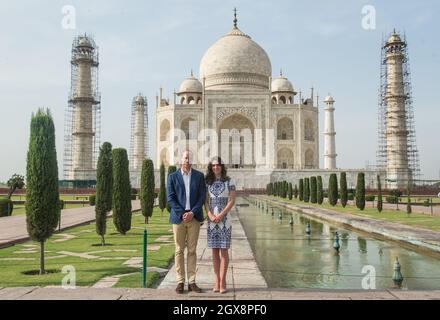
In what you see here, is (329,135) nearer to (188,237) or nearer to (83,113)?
(83,113)

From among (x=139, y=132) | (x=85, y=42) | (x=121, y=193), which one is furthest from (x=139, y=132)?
(x=121, y=193)

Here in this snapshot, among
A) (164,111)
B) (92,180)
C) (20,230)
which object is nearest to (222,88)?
(164,111)

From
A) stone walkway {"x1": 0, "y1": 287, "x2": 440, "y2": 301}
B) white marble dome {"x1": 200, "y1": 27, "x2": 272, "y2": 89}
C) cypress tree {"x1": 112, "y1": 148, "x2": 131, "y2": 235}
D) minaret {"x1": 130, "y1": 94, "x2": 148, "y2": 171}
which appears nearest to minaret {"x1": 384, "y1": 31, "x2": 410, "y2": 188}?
white marble dome {"x1": 200, "y1": 27, "x2": 272, "y2": 89}

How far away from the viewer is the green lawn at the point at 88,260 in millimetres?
4625

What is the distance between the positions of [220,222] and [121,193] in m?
5.49

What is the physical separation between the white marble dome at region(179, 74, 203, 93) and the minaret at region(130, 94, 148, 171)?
15.9ft

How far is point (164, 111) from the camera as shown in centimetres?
3959

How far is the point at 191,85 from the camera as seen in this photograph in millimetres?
42500

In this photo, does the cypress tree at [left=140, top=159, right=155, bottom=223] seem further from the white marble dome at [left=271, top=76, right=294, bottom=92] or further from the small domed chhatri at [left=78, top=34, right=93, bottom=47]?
the white marble dome at [left=271, top=76, right=294, bottom=92]

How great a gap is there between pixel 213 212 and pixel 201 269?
1.31 m

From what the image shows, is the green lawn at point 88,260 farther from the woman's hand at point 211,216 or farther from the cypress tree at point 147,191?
the cypress tree at point 147,191

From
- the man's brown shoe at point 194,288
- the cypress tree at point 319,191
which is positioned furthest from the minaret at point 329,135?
the man's brown shoe at point 194,288

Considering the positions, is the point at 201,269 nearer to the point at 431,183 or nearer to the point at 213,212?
the point at 213,212

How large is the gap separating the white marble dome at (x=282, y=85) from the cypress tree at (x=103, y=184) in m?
35.5
